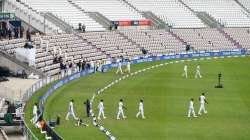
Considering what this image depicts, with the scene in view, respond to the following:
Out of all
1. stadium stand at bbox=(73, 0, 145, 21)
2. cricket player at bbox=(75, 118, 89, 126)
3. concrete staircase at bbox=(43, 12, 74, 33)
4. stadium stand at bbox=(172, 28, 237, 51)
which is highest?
stadium stand at bbox=(73, 0, 145, 21)

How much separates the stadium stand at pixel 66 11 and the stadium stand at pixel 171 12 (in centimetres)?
1251

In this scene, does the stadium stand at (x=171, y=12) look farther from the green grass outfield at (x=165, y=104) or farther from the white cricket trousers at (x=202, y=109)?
the white cricket trousers at (x=202, y=109)

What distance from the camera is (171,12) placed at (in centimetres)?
10488

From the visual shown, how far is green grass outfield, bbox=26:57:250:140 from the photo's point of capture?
140ft

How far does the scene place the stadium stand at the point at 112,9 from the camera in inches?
3782

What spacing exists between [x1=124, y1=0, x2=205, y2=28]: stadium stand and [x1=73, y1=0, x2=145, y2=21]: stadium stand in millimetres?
2737

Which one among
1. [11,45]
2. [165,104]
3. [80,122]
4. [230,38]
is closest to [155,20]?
[230,38]

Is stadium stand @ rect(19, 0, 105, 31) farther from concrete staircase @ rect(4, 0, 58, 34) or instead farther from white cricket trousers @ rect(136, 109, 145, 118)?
white cricket trousers @ rect(136, 109, 145, 118)

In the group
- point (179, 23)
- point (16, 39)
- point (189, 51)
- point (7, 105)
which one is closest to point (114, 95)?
point (7, 105)

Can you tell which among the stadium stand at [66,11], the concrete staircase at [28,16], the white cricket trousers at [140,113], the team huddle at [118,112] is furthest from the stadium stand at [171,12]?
the team huddle at [118,112]

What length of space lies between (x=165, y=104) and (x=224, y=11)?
5884cm

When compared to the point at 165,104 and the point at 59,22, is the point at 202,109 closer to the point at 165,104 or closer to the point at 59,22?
the point at 165,104

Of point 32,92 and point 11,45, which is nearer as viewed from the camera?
point 32,92

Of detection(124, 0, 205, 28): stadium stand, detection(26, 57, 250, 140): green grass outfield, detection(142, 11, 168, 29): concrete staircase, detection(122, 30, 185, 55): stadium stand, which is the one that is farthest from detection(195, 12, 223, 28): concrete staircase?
detection(26, 57, 250, 140): green grass outfield
